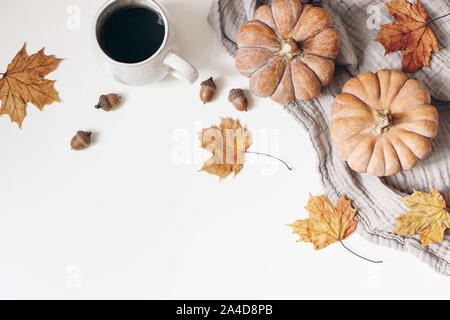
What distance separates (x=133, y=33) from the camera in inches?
35.0

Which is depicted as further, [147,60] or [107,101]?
[107,101]

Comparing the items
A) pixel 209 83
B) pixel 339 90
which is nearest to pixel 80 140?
pixel 209 83

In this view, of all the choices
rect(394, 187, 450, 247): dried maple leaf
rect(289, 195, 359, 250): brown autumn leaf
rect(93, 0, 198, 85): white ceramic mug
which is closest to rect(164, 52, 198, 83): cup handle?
A: rect(93, 0, 198, 85): white ceramic mug

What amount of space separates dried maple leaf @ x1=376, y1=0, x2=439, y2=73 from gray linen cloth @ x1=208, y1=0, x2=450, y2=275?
17mm

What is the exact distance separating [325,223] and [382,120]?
286mm

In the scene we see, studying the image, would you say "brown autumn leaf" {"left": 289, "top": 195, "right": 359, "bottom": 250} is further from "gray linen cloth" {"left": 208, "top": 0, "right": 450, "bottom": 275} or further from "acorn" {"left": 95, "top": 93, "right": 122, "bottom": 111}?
"acorn" {"left": 95, "top": 93, "right": 122, "bottom": 111}

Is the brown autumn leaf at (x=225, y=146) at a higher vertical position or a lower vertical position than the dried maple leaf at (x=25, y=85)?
lower

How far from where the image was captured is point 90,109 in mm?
1016

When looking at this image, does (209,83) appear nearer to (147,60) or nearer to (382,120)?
(147,60)

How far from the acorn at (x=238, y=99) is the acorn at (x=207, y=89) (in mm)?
44

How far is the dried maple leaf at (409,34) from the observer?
2.99 ft

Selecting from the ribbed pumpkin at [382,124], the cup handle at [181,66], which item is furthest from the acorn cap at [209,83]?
the ribbed pumpkin at [382,124]

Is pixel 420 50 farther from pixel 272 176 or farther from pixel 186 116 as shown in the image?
pixel 186 116

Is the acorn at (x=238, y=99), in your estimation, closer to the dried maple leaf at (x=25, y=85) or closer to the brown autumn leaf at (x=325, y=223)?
the brown autumn leaf at (x=325, y=223)
